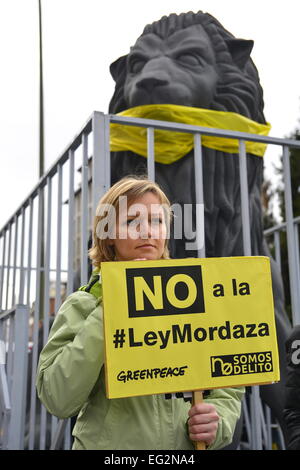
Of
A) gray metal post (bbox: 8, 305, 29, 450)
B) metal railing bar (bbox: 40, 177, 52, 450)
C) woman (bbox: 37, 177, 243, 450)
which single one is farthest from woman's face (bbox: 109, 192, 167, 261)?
gray metal post (bbox: 8, 305, 29, 450)

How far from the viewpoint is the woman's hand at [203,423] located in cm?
126

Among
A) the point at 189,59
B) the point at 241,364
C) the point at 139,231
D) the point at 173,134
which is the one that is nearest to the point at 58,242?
the point at 173,134

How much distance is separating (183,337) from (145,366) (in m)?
0.11

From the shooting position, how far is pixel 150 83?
3.18 metres

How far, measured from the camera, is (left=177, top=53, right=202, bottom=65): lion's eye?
3320 mm

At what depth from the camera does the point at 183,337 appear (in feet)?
4.33

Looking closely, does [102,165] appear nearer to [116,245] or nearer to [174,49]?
[116,245]

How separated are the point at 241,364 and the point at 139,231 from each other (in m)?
0.42

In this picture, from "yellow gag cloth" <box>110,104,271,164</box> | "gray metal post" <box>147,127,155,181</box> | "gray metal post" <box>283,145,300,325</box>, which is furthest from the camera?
"yellow gag cloth" <box>110,104,271,164</box>

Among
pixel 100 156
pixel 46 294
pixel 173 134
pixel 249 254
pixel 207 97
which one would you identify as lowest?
pixel 46 294

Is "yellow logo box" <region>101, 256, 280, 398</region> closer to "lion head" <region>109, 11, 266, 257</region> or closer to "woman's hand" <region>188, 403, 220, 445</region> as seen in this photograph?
"woman's hand" <region>188, 403, 220, 445</region>

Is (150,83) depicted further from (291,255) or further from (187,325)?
(187,325)

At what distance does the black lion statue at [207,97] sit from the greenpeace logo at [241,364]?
1.68 metres

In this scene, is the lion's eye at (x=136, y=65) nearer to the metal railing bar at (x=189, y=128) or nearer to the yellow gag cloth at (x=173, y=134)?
the yellow gag cloth at (x=173, y=134)
